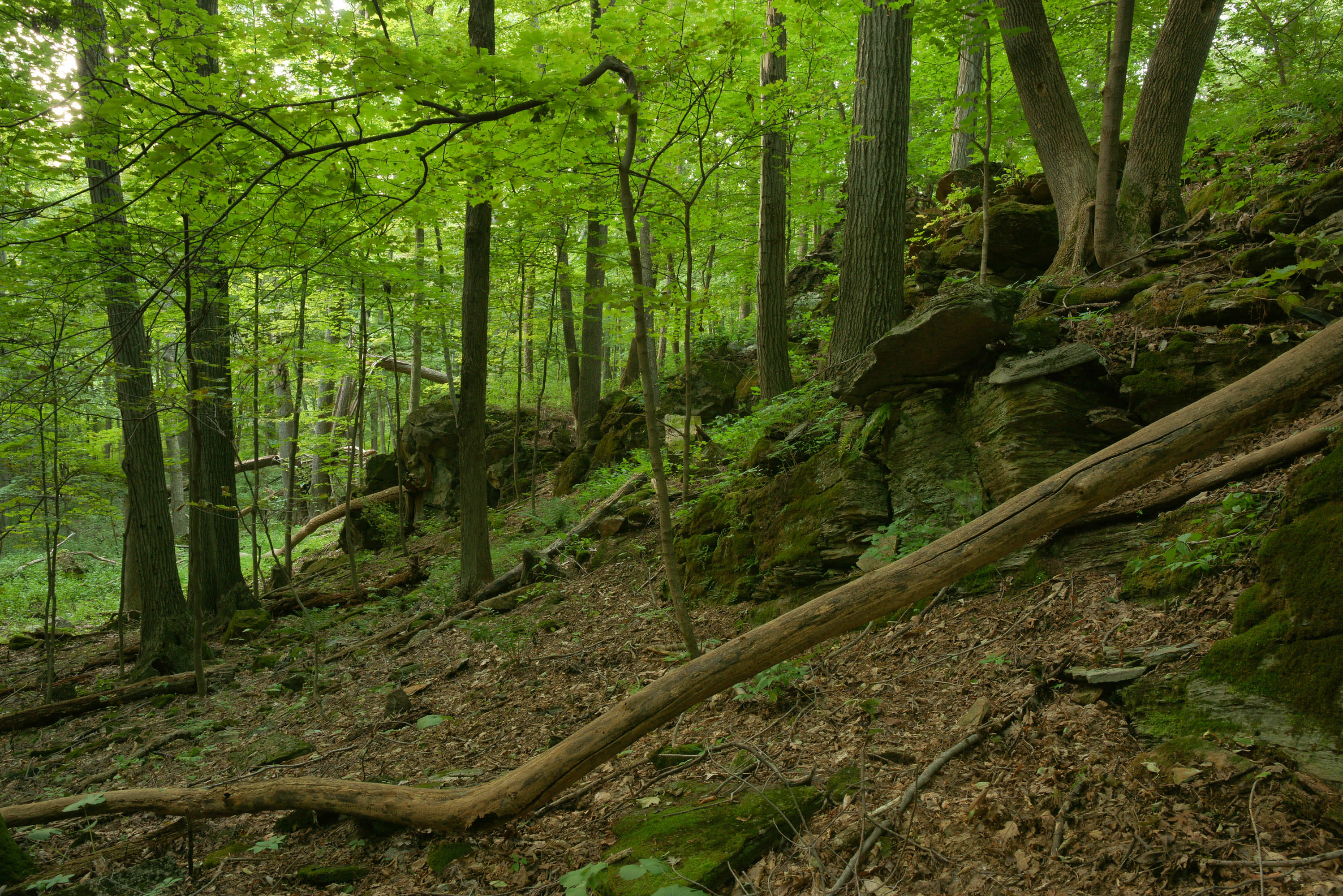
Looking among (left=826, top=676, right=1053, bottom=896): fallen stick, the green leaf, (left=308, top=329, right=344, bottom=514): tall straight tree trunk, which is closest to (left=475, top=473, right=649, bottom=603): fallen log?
the green leaf

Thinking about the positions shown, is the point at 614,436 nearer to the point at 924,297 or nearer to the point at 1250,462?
the point at 924,297

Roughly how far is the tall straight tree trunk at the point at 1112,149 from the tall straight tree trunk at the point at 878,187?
5.67ft

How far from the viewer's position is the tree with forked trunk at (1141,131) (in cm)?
603

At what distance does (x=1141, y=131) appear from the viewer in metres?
6.20

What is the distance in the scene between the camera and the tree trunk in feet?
19.7

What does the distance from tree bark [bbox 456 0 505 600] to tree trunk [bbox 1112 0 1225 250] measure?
23.4ft

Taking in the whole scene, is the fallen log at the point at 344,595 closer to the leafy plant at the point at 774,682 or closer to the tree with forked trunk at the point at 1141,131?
the leafy plant at the point at 774,682

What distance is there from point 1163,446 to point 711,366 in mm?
9264

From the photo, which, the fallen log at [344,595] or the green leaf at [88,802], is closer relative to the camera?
the green leaf at [88,802]

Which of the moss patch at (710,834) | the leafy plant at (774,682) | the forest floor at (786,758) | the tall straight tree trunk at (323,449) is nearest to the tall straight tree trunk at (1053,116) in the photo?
the forest floor at (786,758)

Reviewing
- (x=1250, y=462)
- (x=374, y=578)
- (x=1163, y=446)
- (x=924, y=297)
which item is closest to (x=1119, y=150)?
(x=924, y=297)

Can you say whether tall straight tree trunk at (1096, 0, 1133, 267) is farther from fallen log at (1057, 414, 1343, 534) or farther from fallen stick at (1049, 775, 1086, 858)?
fallen stick at (1049, 775, 1086, 858)

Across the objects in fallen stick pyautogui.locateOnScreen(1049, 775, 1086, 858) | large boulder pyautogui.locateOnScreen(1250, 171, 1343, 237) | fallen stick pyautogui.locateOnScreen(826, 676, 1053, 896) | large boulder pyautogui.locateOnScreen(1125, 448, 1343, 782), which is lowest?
fallen stick pyautogui.locateOnScreen(826, 676, 1053, 896)

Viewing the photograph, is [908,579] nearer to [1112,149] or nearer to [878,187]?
[878,187]
